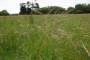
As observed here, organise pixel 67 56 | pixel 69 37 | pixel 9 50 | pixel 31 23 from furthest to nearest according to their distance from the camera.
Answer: pixel 9 50
pixel 31 23
pixel 67 56
pixel 69 37

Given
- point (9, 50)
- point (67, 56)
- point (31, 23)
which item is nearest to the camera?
point (67, 56)

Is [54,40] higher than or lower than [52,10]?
lower

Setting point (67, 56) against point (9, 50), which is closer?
point (67, 56)

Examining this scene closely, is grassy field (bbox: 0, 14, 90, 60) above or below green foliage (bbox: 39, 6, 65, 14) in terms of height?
below

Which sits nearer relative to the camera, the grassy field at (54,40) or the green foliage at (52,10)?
the grassy field at (54,40)

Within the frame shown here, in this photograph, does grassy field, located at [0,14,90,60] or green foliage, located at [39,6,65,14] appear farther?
green foliage, located at [39,6,65,14]

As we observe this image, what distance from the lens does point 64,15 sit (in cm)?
240

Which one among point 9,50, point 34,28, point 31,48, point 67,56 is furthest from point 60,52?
point 9,50

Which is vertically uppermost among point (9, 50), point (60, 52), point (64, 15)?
point (64, 15)

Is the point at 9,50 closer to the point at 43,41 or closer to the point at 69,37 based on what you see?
the point at 43,41

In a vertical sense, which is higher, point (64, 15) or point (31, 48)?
point (64, 15)

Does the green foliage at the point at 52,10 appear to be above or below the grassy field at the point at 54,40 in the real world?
above

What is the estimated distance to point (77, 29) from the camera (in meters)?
2.38

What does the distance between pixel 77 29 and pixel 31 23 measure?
445 millimetres
